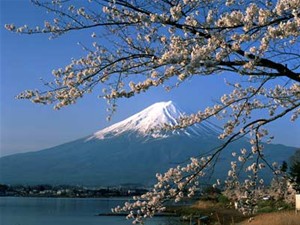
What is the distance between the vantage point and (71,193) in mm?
111438

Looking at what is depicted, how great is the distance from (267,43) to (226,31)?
0.55 m

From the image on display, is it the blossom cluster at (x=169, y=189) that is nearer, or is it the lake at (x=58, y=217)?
the blossom cluster at (x=169, y=189)

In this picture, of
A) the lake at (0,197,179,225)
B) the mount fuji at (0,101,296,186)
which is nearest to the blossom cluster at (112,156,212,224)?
the lake at (0,197,179,225)

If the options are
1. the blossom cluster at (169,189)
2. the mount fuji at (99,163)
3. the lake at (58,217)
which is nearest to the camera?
the blossom cluster at (169,189)

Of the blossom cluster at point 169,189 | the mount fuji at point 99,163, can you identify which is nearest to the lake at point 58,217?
the blossom cluster at point 169,189

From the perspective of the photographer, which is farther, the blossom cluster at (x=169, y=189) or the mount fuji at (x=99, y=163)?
the mount fuji at (x=99, y=163)

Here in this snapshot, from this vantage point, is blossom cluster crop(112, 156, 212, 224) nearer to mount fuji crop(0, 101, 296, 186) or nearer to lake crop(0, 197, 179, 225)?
lake crop(0, 197, 179, 225)

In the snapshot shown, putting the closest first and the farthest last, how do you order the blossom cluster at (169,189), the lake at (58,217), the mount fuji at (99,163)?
the blossom cluster at (169,189), the lake at (58,217), the mount fuji at (99,163)

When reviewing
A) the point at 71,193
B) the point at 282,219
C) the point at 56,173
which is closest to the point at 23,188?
the point at 71,193

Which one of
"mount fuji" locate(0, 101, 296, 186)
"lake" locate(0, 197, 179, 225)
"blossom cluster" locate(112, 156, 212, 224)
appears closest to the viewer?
"blossom cluster" locate(112, 156, 212, 224)

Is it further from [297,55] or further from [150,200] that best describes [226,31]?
[150,200]

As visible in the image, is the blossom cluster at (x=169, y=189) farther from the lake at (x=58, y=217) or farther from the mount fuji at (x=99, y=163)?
the mount fuji at (x=99, y=163)

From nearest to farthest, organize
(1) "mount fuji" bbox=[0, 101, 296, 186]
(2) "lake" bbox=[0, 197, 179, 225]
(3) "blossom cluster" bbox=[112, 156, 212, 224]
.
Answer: (3) "blossom cluster" bbox=[112, 156, 212, 224], (2) "lake" bbox=[0, 197, 179, 225], (1) "mount fuji" bbox=[0, 101, 296, 186]

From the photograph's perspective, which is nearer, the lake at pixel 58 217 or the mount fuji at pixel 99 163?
the lake at pixel 58 217
